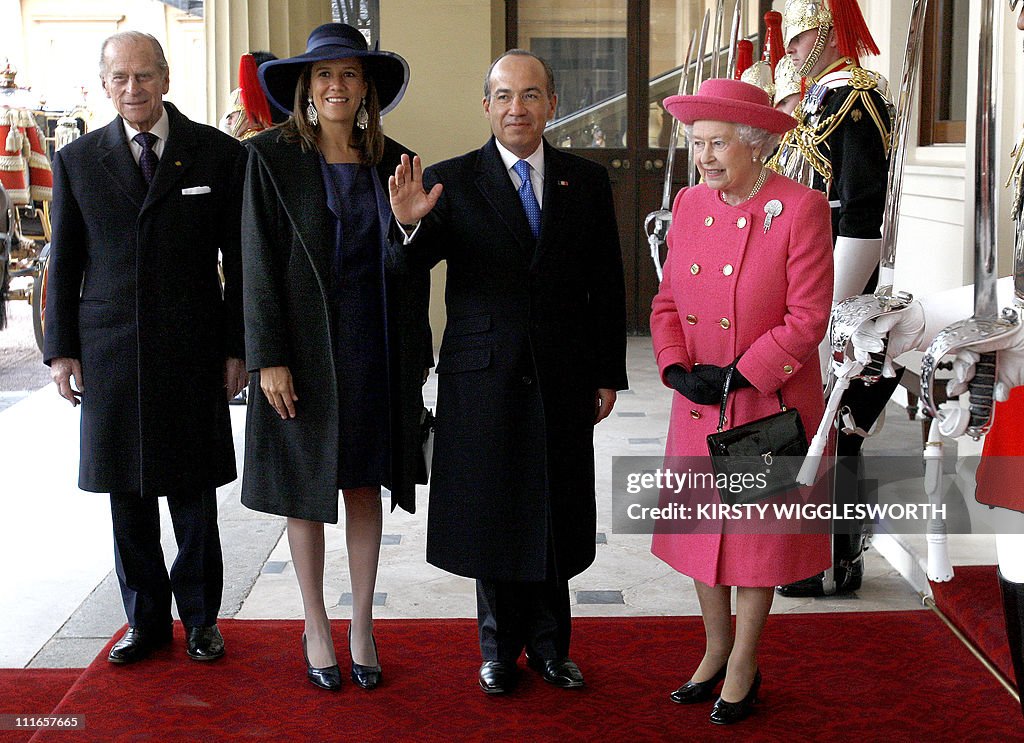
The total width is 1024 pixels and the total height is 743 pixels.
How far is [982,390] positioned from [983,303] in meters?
0.15

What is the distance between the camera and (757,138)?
8.63 feet

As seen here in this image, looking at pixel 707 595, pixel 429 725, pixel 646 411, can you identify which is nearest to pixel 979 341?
pixel 707 595

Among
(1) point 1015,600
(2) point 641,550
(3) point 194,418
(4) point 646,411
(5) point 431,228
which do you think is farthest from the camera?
(4) point 646,411

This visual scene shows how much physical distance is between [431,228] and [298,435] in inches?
22.8

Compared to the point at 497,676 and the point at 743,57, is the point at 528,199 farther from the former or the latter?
the point at 743,57

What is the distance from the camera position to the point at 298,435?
289 cm

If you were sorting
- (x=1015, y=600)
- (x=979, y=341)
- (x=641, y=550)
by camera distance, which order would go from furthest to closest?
(x=641, y=550) < (x=1015, y=600) < (x=979, y=341)

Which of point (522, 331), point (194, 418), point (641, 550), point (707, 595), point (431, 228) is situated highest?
point (431, 228)

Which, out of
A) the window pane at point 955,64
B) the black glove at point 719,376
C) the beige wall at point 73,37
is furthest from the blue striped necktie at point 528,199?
the beige wall at point 73,37

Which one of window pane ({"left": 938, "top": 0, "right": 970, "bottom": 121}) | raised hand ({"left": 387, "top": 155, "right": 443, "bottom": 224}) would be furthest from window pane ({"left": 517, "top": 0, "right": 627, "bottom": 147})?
raised hand ({"left": 387, "top": 155, "right": 443, "bottom": 224})

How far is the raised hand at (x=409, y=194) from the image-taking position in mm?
2639

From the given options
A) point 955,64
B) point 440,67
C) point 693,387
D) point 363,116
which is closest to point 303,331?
point 363,116

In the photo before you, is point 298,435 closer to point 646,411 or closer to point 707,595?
point 707,595

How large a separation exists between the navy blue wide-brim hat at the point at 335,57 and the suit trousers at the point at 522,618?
3.93ft
